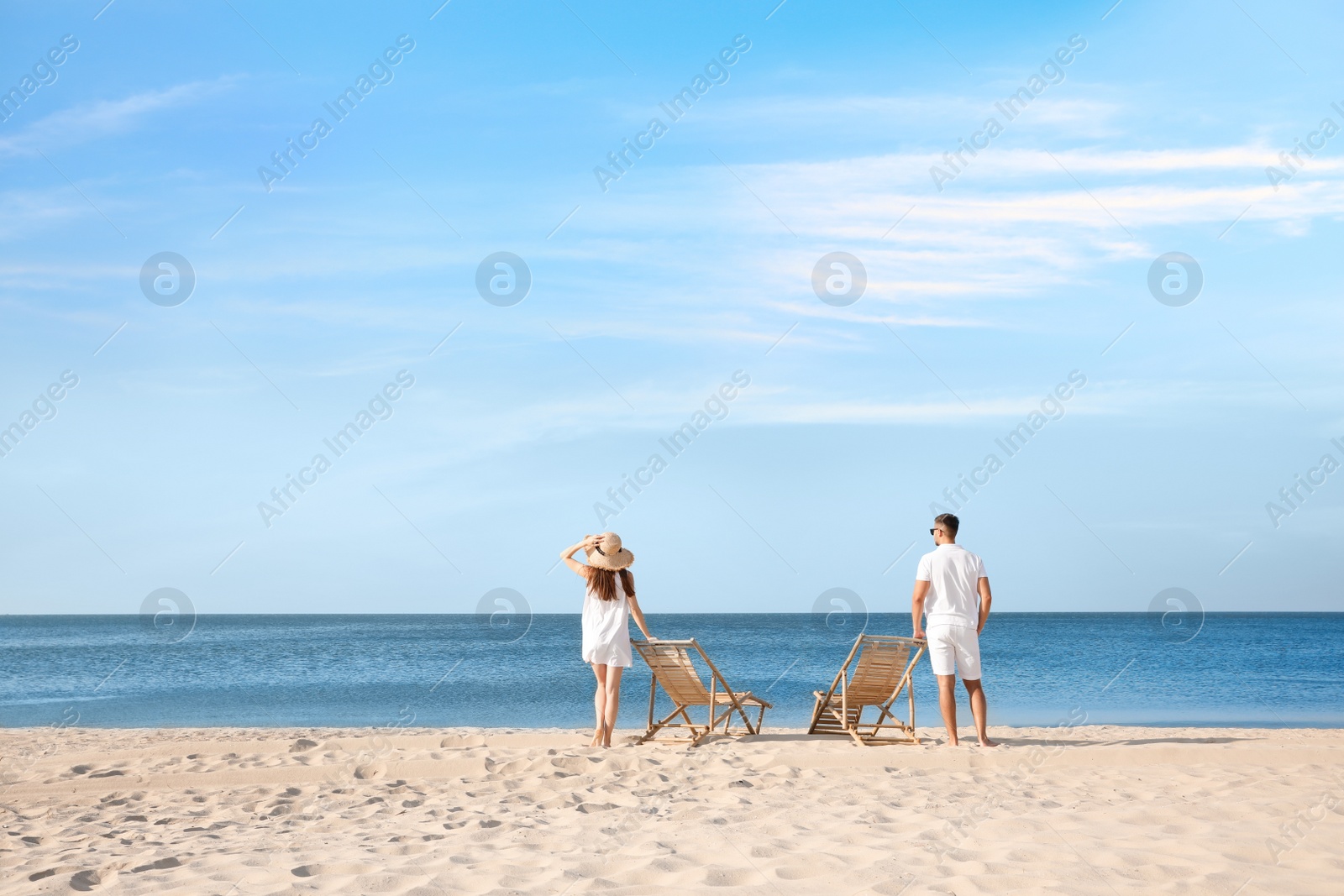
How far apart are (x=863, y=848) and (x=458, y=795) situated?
242cm

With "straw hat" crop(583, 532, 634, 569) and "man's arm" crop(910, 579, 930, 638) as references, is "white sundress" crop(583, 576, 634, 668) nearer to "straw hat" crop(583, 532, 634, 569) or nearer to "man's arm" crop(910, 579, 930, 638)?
"straw hat" crop(583, 532, 634, 569)

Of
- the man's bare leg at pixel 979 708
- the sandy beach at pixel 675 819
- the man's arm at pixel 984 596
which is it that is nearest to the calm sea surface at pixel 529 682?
the man's bare leg at pixel 979 708

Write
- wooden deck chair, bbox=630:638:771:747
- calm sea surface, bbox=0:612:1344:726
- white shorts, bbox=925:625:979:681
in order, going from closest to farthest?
white shorts, bbox=925:625:979:681 → wooden deck chair, bbox=630:638:771:747 → calm sea surface, bbox=0:612:1344:726

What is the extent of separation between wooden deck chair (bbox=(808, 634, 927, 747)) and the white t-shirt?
0.40 meters

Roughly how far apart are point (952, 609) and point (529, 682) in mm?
15677

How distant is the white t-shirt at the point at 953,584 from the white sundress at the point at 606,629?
2.27 metres

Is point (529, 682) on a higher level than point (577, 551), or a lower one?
lower

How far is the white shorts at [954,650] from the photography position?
23.1 ft

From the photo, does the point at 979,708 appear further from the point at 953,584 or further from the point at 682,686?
the point at 682,686

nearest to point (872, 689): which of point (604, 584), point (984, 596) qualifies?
point (984, 596)

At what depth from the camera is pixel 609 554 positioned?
731 cm

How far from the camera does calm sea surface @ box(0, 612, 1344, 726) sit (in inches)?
565

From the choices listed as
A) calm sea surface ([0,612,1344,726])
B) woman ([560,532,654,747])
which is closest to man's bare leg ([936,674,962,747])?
woman ([560,532,654,747])

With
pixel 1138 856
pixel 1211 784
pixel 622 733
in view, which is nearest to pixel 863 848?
pixel 1138 856
